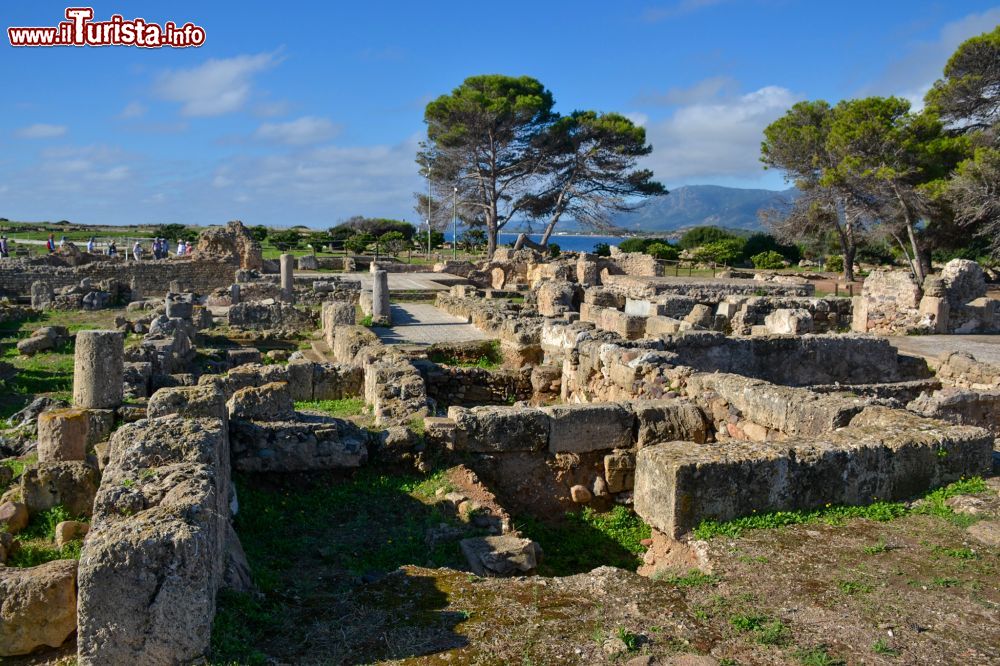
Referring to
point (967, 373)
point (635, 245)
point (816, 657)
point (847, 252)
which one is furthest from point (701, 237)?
point (816, 657)

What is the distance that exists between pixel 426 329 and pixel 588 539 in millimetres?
12589

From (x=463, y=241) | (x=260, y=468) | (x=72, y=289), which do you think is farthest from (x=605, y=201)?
(x=260, y=468)

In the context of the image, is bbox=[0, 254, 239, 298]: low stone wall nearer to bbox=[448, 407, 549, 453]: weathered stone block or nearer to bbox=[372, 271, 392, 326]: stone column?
bbox=[372, 271, 392, 326]: stone column

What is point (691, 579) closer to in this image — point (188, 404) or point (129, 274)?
point (188, 404)

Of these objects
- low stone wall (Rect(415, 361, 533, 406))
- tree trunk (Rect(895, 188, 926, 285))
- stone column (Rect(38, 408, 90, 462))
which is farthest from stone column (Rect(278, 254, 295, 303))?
tree trunk (Rect(895, 188, 926, 285))

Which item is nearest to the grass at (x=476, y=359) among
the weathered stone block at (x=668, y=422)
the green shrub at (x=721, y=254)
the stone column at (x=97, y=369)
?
the stone column at (x=97, y=369)

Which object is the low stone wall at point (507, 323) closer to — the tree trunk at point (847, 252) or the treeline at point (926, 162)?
the treeline at point (926, 162)

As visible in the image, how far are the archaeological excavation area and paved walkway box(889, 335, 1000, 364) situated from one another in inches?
111

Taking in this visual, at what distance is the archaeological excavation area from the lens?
3650mm

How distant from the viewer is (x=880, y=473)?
558 centimetres

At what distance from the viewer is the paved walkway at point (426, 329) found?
17.1 metres

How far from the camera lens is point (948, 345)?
51.0ft

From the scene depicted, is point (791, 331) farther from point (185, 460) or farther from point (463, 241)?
point (463, 241)

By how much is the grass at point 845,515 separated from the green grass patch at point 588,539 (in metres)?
1.42
